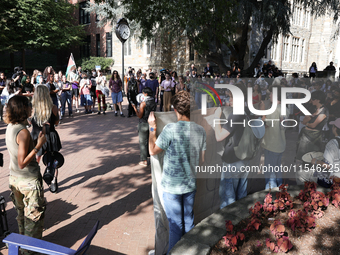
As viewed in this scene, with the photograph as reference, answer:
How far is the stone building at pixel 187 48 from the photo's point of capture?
33.9 metres

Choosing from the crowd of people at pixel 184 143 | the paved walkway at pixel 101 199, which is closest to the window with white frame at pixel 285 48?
the paved walkway at pixel 101 199

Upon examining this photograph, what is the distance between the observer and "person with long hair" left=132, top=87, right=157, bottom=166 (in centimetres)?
665

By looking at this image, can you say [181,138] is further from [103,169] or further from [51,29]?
[51,29]

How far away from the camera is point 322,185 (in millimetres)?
3791

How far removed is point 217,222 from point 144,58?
35.0 m

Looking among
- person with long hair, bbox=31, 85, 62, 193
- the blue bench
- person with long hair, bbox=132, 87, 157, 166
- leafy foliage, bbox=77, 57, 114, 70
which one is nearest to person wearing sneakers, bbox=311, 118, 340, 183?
the blue bench

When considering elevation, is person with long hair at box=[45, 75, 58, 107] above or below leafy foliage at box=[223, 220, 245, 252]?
above

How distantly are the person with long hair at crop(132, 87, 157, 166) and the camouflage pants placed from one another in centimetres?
331

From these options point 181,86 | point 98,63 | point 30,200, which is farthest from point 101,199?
point 98,63

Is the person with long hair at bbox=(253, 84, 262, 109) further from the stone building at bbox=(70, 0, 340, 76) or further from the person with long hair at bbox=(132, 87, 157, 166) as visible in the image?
the stone building at bbox=(70, 0, 340, 76)

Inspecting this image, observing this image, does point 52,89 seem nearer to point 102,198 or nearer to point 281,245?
point 102,198

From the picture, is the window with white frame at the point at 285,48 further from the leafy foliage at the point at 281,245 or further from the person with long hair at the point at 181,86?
the leafy foliage at the point at 281,245

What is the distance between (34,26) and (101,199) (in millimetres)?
34099

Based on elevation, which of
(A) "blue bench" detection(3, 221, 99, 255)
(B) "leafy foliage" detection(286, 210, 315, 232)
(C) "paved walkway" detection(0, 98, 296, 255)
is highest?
(B) "leafy foliage" detection(286, 210, 315, 232)
